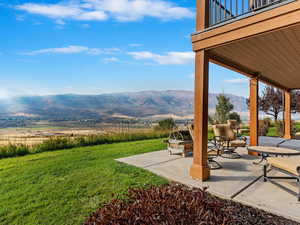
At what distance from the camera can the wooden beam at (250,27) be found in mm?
2428

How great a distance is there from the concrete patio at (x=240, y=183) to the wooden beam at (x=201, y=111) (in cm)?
28

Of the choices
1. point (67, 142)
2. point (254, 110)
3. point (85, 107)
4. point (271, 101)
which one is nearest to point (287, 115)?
point (254, 110)

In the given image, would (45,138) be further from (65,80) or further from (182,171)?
(65,80)

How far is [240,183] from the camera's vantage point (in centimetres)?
323

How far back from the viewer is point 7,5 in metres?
9.94

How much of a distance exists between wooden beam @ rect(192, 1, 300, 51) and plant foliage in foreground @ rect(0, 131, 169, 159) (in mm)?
6255

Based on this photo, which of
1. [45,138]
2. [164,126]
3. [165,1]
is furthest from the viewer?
[164,126]

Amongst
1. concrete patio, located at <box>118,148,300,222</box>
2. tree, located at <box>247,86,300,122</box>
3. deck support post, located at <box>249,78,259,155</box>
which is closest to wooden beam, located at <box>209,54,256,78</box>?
deck support post, located at <box>249,78,259,155</box>

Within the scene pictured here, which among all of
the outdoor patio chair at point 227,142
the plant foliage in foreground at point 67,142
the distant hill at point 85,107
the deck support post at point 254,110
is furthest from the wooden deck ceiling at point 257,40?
the plant foliage in foreground at point 67,142

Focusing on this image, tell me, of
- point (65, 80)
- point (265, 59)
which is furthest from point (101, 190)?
point (65, 80)

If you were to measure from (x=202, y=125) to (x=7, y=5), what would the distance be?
41.1 ft

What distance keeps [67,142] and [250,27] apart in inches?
285

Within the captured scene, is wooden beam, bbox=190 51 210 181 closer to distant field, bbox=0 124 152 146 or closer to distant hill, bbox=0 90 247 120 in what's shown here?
distant hill, bbox=0 90 247 120

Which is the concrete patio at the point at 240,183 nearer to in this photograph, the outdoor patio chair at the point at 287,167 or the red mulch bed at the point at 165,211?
the outdoor patio chair at the point at 287,167
